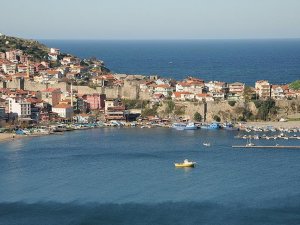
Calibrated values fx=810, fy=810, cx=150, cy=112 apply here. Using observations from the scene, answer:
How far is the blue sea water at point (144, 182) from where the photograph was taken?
16766mm

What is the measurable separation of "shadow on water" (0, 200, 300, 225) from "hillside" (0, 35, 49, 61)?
23414 mm

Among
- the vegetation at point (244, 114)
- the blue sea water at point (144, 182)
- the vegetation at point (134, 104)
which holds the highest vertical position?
the vegetation at point (134, 104)

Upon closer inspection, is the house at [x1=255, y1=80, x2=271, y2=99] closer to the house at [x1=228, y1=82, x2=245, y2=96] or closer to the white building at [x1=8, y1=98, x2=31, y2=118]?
the house at [x1=228, y1=82, x2=245, y2=96]

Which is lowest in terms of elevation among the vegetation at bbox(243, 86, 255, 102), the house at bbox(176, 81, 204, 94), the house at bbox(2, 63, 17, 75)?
the vegetation at bbox(243, 86, 255, 102)

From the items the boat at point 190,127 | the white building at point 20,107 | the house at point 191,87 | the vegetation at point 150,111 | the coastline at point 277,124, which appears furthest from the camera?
the house at point 191,87

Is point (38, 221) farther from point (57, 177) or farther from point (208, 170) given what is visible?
point (208, 170)

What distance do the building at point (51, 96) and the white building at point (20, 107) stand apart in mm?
1911

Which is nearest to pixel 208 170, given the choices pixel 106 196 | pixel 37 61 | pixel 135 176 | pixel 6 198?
pixel 135 176

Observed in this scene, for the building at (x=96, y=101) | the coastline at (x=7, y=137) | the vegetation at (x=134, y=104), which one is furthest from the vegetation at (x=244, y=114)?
the coastline at (x=7, y=137)

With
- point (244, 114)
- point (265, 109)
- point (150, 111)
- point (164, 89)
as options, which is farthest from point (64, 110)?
point (265, 109)

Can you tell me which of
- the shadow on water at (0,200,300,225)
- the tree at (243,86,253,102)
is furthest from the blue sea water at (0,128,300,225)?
the tree at (243,86,253,102)

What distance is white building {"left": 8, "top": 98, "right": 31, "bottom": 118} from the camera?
29.6m

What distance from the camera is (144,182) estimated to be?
19547 millimetres

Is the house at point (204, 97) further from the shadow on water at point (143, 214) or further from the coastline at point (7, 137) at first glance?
the shadow on water at point (143, 214)
